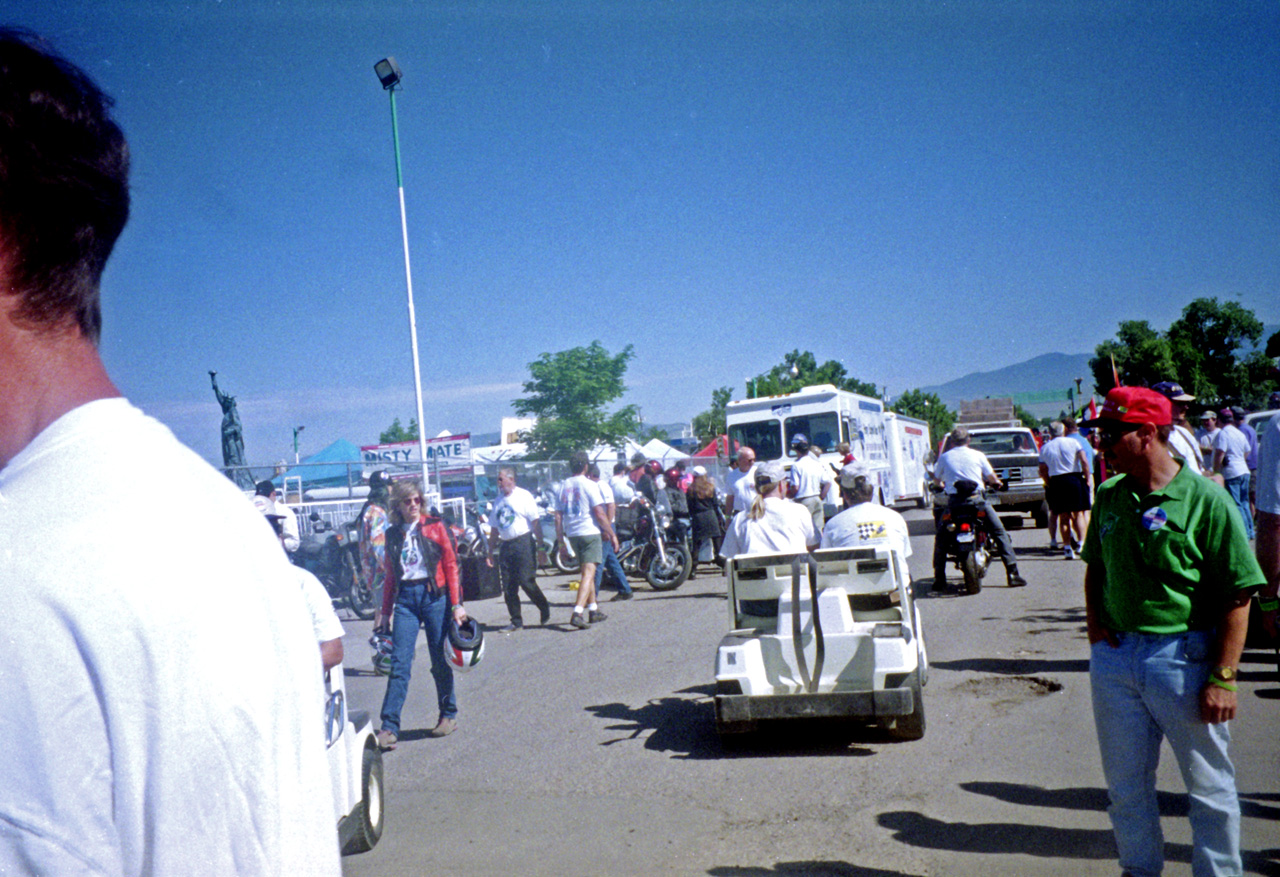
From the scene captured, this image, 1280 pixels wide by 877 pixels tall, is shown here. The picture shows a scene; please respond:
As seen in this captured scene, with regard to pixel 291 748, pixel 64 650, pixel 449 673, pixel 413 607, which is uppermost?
pixel 64 650

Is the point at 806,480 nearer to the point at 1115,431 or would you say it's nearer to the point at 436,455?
the point at 436,455

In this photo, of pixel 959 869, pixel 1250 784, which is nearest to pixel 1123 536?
pixel 959 869

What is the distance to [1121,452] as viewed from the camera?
11.0 feet

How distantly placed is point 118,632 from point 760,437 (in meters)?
20.8

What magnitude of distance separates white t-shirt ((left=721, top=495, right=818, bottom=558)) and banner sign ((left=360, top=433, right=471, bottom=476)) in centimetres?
794

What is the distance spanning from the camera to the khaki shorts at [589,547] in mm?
11648

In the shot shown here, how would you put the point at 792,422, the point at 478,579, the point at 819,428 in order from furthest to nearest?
the point at 792,422 → the point at 819,428 → the point at 478,579

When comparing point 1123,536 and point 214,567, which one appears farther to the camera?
point 1123,536

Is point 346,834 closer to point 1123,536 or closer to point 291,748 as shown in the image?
point 1123,536

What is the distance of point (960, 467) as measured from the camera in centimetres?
1154

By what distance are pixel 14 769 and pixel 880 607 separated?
253 inches

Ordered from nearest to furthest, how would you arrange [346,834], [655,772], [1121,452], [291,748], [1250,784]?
[291,748]
[1121,452]
[346,834]
[1250,784]
[655,772]

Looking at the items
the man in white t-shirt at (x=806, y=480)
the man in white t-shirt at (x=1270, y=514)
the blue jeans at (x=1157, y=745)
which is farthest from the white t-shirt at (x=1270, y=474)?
the man in white t-shirt at (x=806, y=480)

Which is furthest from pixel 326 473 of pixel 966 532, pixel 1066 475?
pixel 1066 475
